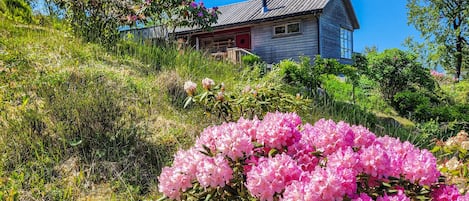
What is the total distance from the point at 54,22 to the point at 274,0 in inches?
553

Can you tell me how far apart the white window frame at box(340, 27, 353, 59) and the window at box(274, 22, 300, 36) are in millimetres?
3066

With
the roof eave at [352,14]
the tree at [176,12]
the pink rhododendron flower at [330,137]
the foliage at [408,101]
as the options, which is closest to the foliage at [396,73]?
the foliage at [408,101]

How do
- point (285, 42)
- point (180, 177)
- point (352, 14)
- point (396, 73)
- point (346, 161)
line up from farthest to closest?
point (352, 14)
point (285, 42)
point (396, 73)
point (180, 177)
point (346, 161)

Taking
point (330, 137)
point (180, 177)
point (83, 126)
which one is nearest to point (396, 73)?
point (83, 126)

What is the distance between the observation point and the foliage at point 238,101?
3.27 m

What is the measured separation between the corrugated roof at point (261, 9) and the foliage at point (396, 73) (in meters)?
6.51

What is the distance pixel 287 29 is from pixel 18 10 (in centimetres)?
1216

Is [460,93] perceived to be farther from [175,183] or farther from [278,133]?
[175,183]

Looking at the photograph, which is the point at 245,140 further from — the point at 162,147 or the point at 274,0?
the point at 274,0

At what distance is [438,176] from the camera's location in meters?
1.33

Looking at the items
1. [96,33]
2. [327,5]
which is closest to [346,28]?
[327,5]

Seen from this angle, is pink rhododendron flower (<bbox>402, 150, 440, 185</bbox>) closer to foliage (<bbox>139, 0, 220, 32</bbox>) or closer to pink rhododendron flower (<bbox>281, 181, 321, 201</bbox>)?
pink rhododendron flower (<bbox>281, 181, 321, 201</bbox>)

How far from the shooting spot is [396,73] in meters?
9.92

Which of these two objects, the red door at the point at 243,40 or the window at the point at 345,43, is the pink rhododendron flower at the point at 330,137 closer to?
the red door at the point at 243,40
